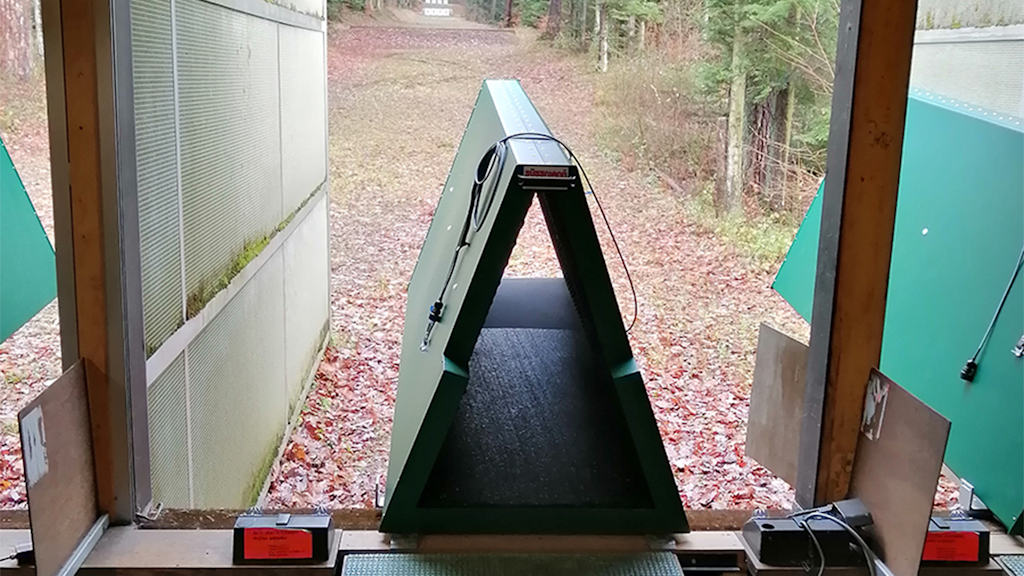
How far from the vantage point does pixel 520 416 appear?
250cm

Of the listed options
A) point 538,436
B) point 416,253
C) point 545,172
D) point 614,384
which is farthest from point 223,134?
point 416,253

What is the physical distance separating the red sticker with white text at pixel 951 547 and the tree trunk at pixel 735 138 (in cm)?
744

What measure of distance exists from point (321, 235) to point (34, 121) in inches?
72.0

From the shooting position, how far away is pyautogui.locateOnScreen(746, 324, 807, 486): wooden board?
221 centimetres

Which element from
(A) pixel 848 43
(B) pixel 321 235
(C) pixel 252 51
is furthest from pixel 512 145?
(B) pixel 321 235

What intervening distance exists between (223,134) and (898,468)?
2354mm

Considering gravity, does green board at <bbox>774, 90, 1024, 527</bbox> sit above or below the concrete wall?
below

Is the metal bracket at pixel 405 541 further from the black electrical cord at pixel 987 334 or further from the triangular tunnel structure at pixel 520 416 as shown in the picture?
the black electrical cord at pixel 987 334

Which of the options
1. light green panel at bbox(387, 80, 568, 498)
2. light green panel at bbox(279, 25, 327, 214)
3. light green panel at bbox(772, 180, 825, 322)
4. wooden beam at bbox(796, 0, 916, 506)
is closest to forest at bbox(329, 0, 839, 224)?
light green panel at bbox(279, 25, 327, 214)

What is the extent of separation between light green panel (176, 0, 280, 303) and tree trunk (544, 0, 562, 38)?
26.2 feet

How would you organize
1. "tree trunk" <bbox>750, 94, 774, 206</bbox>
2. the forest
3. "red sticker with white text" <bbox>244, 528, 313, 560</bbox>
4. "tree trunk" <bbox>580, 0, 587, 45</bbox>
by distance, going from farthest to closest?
"tree trunk" <bbox>580, 0, 587, 45</bbox>, "tree trunk" <bbox>750, 94, 774, 206</bbox>, the forest, "red sticker with white text" <bbox>244, 528, 313, 560</bbox>

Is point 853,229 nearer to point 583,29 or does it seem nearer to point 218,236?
point 218,236

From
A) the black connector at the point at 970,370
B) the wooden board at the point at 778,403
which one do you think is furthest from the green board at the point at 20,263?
the black connector at the point at 970,370

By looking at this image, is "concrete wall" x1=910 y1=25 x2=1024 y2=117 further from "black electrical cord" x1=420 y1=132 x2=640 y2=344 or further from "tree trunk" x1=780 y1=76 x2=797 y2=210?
"tree trunk" x1=780 y1=76 x2=797 y2=210
